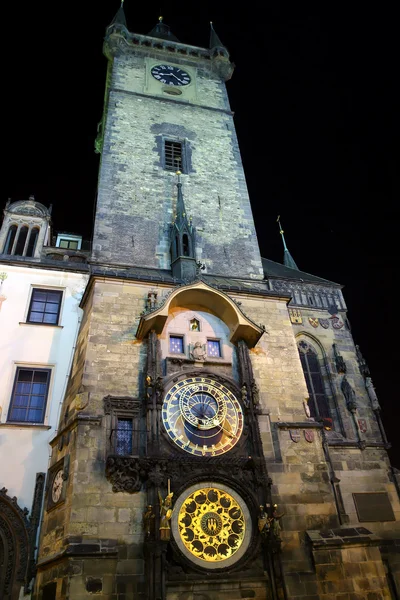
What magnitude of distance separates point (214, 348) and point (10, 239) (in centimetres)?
838

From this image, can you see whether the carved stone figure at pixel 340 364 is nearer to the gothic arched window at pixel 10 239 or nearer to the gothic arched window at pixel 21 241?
the gothic arched window at pixel 21 241

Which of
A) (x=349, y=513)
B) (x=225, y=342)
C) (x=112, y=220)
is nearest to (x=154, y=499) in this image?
(x=225, y=342)

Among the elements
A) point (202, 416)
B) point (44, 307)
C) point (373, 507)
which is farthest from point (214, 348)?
point (373, 507)

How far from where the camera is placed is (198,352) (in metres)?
12.5

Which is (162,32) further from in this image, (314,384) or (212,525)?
(212,525)

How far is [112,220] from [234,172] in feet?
20.8

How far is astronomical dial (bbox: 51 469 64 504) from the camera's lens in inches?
412

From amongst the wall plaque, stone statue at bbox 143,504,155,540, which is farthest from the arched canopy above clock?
the wall plaque

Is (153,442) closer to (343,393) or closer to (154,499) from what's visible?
(154,499)

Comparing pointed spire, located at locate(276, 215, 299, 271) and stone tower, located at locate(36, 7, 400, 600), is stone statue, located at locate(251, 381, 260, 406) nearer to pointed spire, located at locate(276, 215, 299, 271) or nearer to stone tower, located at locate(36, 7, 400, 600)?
stone tower, located at locate(36, 7, 400, 600)

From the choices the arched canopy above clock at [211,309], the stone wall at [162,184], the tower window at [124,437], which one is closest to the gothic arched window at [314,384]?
the stone wall at [162,184]

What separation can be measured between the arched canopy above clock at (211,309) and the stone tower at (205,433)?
0.04m

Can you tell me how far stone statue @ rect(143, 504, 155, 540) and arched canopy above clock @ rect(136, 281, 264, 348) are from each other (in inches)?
173

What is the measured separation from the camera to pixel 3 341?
13406 millimetres
